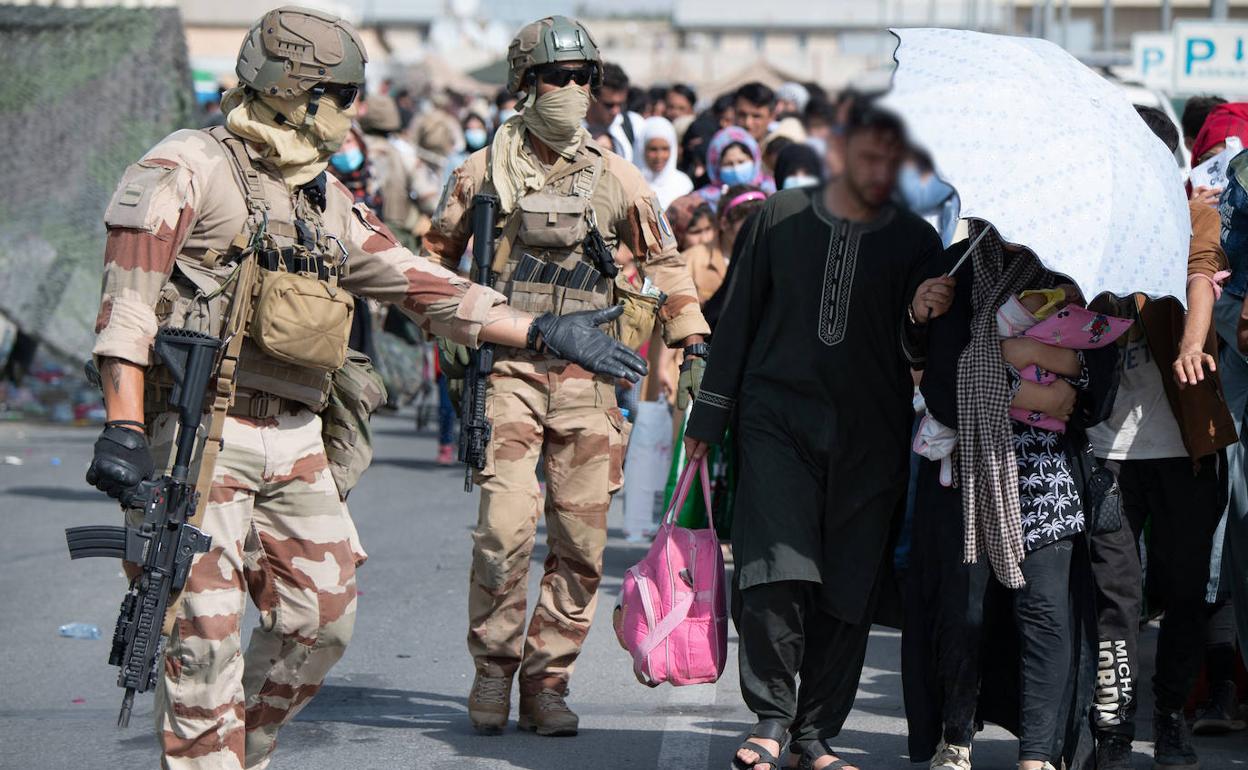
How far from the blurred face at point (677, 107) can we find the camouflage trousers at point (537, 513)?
8.95 metres

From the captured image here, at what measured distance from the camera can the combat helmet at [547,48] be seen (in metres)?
6.12

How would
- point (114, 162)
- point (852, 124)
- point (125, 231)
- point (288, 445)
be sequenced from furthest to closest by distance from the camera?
point (114, 162) < point (288, 445) < point (125, 231) < point (852, 124)

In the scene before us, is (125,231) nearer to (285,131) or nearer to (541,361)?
(285,131)

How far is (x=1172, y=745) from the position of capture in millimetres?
5449

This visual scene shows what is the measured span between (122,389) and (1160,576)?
3.12 m

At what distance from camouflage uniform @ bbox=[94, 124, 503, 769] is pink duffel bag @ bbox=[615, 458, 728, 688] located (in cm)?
89

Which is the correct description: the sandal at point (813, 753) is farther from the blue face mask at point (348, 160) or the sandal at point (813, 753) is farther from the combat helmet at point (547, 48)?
the blue face mask at point (348, 160)

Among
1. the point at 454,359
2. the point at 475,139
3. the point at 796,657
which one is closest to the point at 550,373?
the point at 454,359

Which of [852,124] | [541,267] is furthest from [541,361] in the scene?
[852,124]

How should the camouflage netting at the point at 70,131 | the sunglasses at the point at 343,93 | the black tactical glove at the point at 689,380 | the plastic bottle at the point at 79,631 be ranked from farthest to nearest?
the camouflage netting at the point at 70,131 < the plastic bottle at the point at 79,631 < the black tactical glove at the point at 689,380 < the sunglasses at the point at 343,93

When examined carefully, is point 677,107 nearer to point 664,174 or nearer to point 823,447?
point 664,174

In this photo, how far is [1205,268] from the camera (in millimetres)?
5301

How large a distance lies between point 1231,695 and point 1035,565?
1.43 meters

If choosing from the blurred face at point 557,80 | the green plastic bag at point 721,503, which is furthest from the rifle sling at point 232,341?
the blurred face at point 557,80
